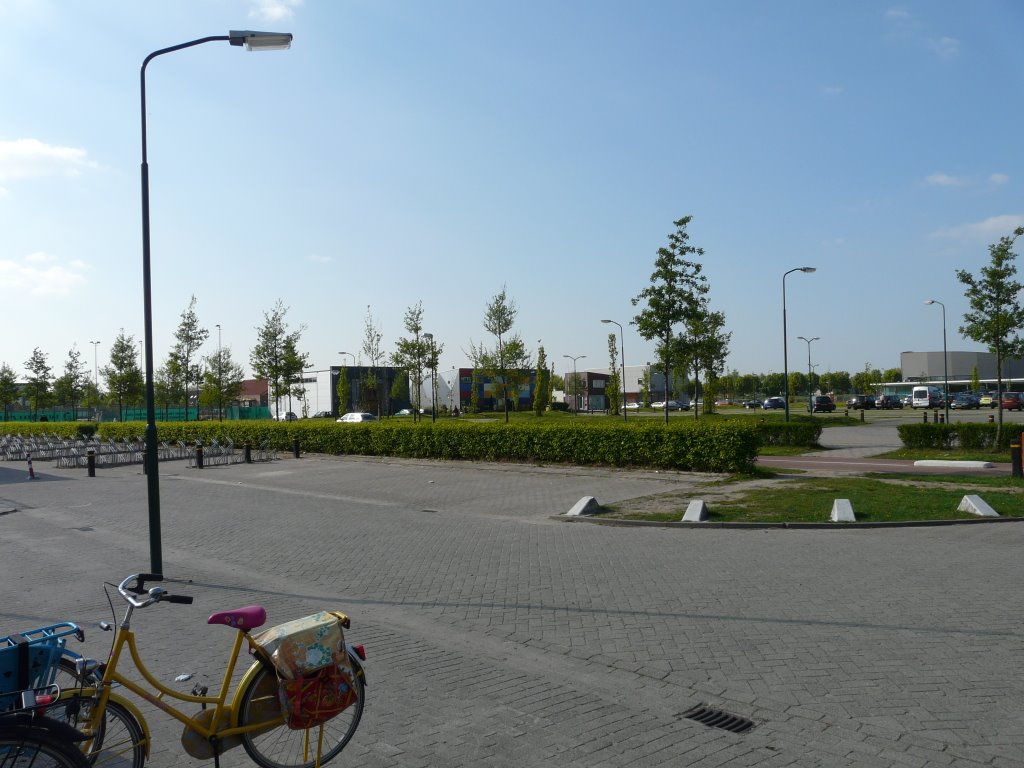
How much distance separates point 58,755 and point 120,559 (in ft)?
29.1

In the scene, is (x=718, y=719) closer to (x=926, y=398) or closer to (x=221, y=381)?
(x=221, y=381)

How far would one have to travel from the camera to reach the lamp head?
32.0 feet

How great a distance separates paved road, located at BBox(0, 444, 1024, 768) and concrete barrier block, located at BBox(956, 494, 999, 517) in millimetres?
751

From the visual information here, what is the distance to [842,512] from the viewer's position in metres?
12.5

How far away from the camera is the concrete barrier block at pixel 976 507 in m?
12.4

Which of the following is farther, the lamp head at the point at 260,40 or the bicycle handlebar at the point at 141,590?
the lamp head at the point at 260,40

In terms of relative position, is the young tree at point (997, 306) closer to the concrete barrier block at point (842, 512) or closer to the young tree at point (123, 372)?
the concrete barrier block at point (842, 512)

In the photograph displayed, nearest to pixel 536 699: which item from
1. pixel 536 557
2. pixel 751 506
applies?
pixel 536 557

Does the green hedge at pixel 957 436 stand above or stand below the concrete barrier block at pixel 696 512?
above

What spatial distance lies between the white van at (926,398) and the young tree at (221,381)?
2143 inches

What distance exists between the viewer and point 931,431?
24.5 m

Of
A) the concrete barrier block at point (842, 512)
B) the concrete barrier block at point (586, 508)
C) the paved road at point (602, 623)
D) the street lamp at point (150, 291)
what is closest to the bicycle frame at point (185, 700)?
the paved road at point (602, 623)

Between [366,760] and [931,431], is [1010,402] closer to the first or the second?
[931,431]

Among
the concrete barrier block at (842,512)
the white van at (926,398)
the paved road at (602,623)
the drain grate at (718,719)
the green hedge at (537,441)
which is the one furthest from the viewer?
the white van at (926,398)
